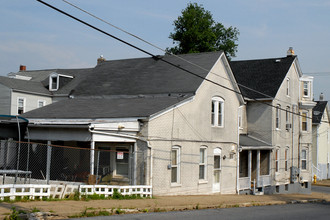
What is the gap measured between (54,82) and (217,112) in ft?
71.5

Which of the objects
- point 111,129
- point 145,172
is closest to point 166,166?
point 145,172

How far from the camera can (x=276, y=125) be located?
3331 cm

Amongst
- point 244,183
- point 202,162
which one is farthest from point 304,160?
point 202,162

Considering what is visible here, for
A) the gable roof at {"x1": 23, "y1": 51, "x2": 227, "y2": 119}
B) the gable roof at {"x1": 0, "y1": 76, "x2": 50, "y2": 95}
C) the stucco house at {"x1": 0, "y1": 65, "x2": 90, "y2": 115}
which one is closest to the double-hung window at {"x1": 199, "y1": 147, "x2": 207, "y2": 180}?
the gable roof at {"x1": 23, "y1": 51, "x2": 227, "y2": 119}

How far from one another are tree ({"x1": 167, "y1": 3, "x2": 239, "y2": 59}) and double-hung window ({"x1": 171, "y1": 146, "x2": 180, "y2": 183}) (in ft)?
87.2

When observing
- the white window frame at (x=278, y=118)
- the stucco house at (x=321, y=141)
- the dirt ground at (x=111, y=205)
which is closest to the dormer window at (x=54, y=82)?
the white window frame at (x=278, y=118)

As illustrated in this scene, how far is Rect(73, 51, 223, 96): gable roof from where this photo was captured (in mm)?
24031

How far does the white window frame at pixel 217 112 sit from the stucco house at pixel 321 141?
92.4 feet

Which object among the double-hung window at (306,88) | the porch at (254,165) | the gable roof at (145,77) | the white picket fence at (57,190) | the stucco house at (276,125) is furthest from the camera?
the double-hung window at (306,88)

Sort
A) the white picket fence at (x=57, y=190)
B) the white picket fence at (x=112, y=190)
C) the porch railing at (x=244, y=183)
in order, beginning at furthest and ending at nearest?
the porch railing at (x=244, y=183), the white picket fence at (x=112, y=190), the white picket fence at (x=57, y=190)

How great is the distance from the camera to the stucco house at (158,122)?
19.9 metres

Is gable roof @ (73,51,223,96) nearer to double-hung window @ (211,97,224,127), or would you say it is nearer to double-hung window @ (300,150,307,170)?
double-hung window @ (211,97,224,127)

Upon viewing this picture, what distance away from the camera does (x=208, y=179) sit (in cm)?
2414

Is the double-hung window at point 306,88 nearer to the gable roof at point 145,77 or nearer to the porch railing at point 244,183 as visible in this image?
the porch railing at point 244,183
